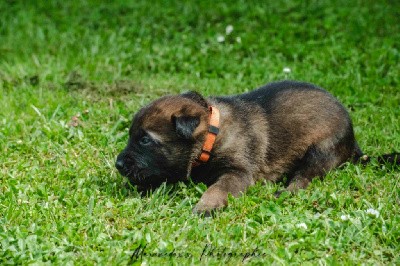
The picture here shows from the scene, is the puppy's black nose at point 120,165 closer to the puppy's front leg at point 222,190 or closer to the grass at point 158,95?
the grass at point 158,95

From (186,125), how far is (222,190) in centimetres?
63

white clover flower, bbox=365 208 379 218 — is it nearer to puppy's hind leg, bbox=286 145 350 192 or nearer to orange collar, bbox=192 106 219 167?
puppy's hind leg, bbox=286 145 350 192

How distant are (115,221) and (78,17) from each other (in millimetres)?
6799

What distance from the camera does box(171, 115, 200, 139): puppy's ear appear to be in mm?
5844

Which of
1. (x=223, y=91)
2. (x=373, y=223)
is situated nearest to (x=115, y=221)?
(x=373, y=223)

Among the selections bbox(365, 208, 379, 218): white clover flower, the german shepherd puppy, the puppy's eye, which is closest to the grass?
bbox(365, 208, 379, 218): white clover flower

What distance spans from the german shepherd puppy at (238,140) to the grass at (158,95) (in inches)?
6.5

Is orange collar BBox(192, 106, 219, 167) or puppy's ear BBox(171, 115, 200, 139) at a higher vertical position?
puppy's ear BBox(171, 115, 200, 139)

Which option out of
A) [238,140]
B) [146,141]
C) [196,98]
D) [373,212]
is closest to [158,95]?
[196,98]

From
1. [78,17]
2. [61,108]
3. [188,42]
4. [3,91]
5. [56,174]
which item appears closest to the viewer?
[56,174]

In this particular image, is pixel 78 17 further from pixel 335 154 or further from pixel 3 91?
pixel 335 154

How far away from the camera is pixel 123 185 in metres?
6.13

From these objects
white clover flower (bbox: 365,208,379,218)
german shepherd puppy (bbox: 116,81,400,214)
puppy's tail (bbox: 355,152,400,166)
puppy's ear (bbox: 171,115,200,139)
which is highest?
puppy's ear (bbox: 171,115,200,139)

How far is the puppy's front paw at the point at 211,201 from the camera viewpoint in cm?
554
